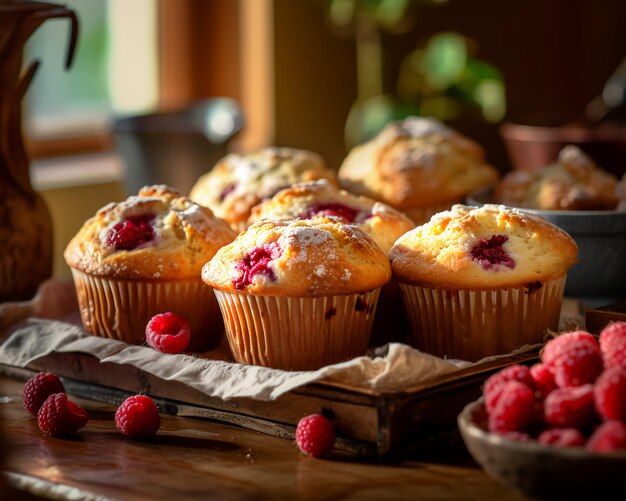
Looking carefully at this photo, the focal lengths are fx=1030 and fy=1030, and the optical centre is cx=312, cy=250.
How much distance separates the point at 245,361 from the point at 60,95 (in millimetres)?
2528

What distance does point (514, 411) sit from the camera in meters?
1.25

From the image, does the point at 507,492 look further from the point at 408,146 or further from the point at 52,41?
the point at 52,41

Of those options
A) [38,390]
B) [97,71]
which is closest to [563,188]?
[38,390]

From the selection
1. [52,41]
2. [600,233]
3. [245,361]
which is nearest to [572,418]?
[245,361]

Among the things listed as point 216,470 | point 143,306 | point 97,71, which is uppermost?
point 97,71

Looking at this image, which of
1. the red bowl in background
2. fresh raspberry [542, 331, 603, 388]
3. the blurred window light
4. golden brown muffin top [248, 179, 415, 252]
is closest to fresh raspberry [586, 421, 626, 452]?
fresh raspberry [542, 331, 603, 388]

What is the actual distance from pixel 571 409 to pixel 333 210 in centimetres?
83

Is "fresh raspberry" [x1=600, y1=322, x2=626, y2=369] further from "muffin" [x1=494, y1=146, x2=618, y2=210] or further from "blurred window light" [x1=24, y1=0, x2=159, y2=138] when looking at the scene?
"blurred window light" [x1=24, y1=0, x2=159, y2=138]

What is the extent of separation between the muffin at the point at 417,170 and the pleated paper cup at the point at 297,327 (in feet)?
2.29

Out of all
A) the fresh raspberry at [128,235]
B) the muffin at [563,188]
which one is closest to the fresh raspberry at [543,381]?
the fresh raspberry at [128,235]

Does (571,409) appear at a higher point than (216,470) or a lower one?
higher

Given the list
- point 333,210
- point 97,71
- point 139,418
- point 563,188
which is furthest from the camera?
point 97,71

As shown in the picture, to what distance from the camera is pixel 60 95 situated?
3982 mm

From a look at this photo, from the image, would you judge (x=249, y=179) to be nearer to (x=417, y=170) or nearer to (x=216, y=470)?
(x=417, y=170)
